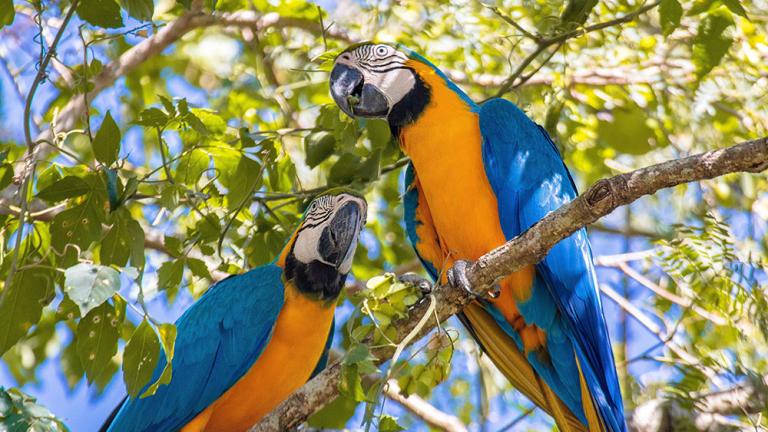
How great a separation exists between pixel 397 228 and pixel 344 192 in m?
1.36

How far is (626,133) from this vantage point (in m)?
4.07

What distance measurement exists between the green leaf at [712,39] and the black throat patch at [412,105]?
0.87 meters

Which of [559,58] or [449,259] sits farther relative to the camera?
[559,58]

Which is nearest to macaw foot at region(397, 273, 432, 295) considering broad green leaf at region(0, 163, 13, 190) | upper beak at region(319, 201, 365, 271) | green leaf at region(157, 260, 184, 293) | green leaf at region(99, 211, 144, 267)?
upper beak at region(319, 201, 365, 271)

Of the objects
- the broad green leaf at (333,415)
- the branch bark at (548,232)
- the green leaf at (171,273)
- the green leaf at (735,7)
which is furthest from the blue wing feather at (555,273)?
the green leaf at (171,273)

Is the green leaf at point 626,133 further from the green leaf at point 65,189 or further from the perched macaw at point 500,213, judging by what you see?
the green leaf at point 65,189

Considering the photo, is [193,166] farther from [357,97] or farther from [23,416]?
[23,416]

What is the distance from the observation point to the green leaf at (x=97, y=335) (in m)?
1.99

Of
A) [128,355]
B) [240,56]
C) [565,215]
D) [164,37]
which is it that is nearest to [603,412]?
[565,215]

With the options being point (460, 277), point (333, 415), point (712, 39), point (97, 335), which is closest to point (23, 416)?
point (97, 335)

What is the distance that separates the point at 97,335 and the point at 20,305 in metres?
0.26

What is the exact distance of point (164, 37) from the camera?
3449 mm

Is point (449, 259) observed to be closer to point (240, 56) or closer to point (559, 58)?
point (559, 58)

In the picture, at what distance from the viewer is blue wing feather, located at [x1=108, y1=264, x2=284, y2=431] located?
2.59m
